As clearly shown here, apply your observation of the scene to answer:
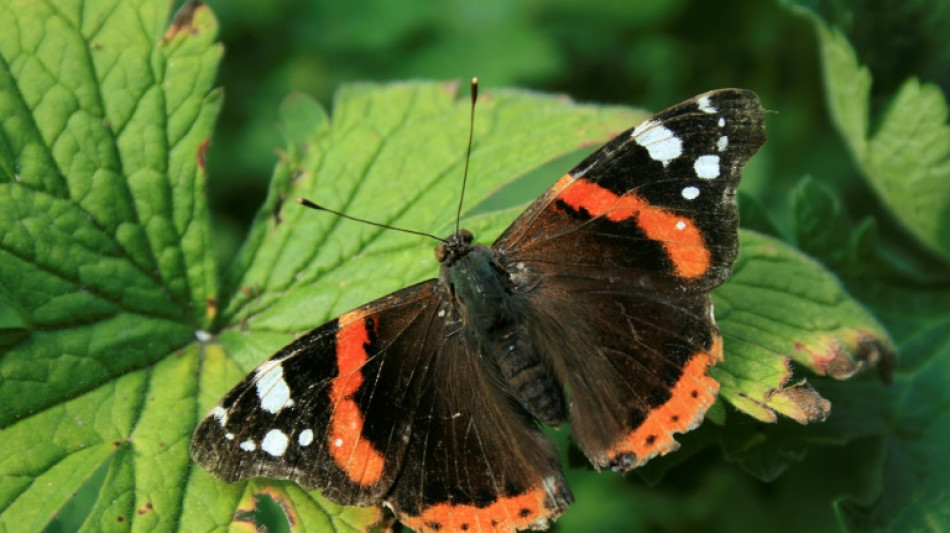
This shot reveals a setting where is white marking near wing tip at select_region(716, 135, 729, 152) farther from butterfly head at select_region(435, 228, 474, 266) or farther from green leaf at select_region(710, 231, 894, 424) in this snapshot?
butterfly head at select_region(435, 228, 474, 266)

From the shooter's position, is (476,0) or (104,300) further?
(476,0)

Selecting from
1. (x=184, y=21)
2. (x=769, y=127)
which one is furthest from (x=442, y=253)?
(x=769, y=127)

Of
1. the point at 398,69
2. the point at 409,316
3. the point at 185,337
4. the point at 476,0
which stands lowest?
the point at 409,316

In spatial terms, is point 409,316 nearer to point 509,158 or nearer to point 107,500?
point 509,158

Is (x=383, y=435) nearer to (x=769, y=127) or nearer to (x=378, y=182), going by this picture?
(x=378, y=182)

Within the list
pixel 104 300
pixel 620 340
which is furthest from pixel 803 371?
pixel 104 300

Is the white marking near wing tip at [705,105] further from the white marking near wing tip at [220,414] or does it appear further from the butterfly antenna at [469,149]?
the white marking near wing tip at [220,414]
